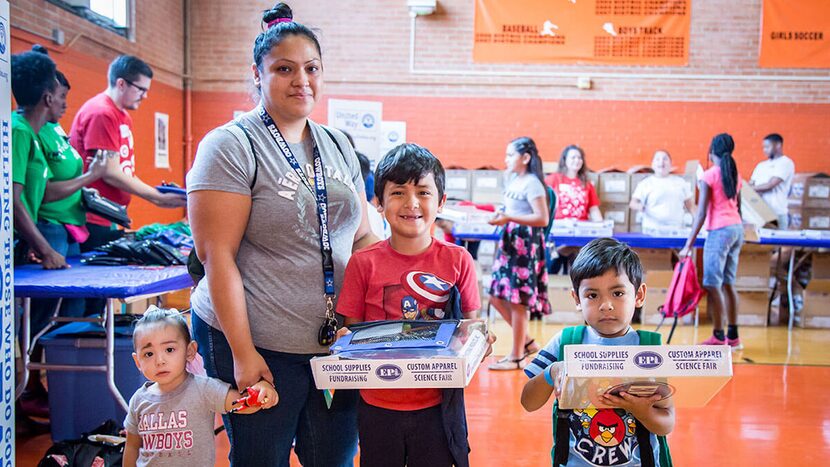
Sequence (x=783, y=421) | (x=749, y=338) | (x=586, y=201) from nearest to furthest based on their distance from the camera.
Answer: (x=783, y=421) → (x=749, y=338) → (x=586, y=201)

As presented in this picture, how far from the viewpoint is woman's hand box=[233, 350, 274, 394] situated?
1549 millimetres

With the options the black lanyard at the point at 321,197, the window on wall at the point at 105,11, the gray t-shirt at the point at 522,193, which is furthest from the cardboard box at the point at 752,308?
the window on wall at the point at 105,11

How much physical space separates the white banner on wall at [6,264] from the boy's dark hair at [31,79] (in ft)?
4.97

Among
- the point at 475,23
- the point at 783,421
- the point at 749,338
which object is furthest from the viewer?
the point at 475,23

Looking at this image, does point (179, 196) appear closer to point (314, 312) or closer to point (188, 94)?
point (314, 312)

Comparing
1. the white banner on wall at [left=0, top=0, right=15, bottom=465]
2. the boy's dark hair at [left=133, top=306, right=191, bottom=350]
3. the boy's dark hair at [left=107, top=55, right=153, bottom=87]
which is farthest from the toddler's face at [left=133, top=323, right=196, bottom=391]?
the boy's dark hair at [left=107, top=55, right=153, bottom=87]

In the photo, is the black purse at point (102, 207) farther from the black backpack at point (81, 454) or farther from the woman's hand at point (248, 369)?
the woman's hand at point (248, 369)

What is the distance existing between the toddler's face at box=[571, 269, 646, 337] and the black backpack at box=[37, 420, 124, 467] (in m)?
1.88

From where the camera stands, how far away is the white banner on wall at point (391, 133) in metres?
8.64

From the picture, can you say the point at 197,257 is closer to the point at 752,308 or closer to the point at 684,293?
the point at 684,293

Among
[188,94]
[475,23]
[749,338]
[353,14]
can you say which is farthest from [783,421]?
[188,94]

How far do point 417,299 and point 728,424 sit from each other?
2741 mm

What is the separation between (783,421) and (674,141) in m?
5.37

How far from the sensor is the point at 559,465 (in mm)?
1692
